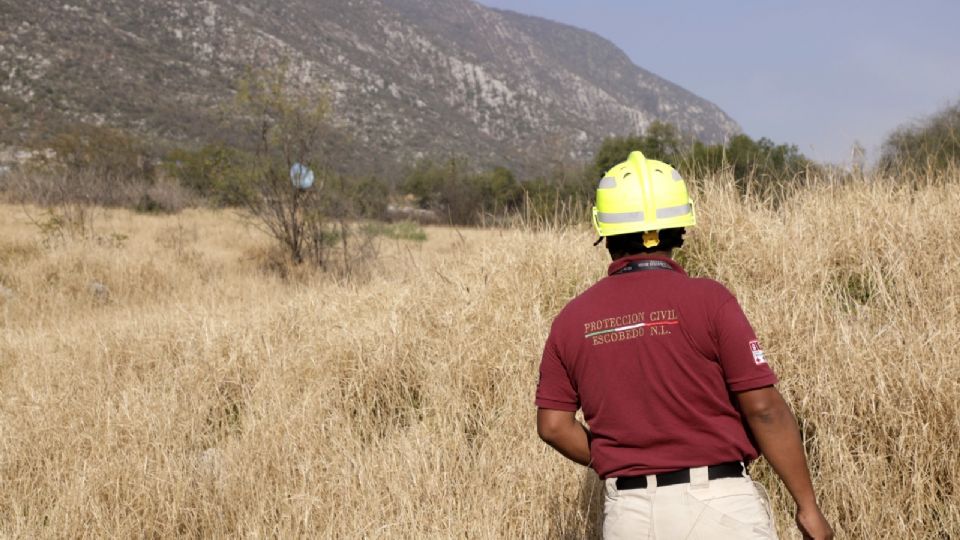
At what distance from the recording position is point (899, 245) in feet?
17.6

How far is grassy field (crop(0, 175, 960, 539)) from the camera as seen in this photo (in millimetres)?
3543

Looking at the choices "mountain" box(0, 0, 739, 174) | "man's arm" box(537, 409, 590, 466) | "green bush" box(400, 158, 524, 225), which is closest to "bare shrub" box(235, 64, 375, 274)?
"mountain" box(0, 0, 739, 174)

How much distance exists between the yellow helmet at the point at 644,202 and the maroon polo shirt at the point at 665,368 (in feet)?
0.36

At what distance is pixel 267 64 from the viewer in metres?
61.3

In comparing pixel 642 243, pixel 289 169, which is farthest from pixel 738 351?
pixel 289 169

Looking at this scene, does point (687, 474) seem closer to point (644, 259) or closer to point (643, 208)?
point (644, 259)

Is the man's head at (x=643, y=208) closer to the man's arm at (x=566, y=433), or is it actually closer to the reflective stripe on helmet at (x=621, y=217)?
the reflective stripe on helmet at (x=621, y=217)

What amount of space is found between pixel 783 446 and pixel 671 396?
1.14ft

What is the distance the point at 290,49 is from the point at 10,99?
3021 centimetres

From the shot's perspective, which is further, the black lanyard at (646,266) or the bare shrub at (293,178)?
the bare shrub at (293,178)

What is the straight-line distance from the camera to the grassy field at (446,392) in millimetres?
3543

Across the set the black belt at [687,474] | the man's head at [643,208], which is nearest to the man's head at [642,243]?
the man's head at [643,208]

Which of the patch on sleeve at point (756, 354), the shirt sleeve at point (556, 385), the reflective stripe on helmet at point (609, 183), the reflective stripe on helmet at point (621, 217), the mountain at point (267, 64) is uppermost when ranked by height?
the mountain at point (267, 64)

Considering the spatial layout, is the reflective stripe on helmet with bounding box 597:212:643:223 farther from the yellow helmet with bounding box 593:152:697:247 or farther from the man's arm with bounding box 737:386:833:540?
the man's arm with bounding box 737:386:833:540
